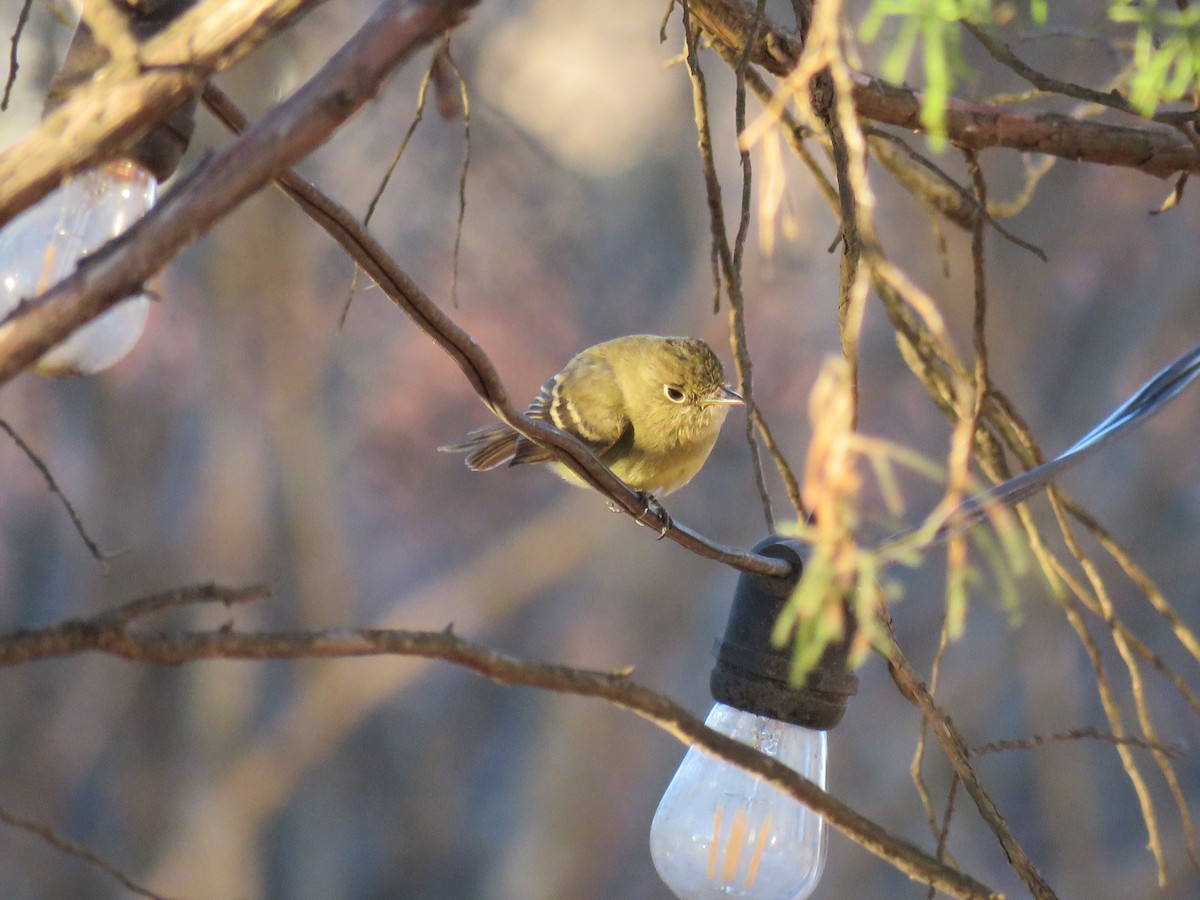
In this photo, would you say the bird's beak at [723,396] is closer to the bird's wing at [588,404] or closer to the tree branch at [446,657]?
the bird's wing at [588,404]

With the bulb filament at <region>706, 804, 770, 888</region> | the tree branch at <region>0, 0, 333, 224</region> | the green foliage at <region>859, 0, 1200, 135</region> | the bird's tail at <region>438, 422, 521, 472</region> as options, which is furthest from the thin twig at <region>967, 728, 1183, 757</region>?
the bird's tail at <region>438, 422, 521, 472</region>

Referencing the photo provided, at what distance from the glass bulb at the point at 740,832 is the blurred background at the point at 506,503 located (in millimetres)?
5376

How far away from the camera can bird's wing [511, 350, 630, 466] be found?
3.79m

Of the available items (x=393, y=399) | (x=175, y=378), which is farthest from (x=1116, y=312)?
(x=175, y=378)

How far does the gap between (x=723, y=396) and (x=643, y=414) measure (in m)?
0.28

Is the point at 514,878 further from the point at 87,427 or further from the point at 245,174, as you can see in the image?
the point at 245,174

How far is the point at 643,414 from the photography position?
3.73 meters

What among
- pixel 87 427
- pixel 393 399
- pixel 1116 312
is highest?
pixel 1116 312

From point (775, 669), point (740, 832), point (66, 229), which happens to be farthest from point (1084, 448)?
point (66, 229)

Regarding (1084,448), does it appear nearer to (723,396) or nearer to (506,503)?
(723,396)

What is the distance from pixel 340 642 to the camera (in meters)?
1.13

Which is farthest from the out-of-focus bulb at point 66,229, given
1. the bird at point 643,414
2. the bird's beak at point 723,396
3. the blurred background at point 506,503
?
the blurred background at point 506,503

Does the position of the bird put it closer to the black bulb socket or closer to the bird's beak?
the bird's beak

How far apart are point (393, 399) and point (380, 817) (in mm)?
3535
